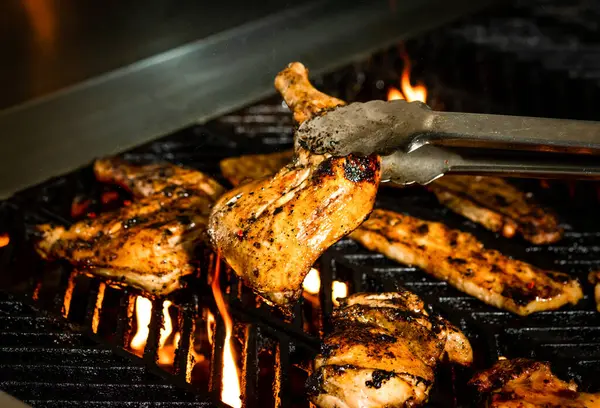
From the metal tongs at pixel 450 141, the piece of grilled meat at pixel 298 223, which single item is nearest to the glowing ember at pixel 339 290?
the piece of grilled meat at pixel 298 223

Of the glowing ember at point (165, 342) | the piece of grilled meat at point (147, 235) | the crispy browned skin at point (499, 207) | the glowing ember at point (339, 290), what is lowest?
the glowing ember at point (165, 342)

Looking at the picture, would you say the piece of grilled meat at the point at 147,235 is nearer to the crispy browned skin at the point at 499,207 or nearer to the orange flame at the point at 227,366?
the orange flame at the point at 227,366

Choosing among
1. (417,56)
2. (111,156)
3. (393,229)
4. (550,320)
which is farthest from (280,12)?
(550,320)

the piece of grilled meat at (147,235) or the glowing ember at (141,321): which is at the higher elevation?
the piece of grilled meat at (147,235)

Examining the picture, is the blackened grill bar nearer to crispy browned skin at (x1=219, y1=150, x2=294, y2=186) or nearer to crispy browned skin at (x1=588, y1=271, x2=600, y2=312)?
crispy browned skin at (x1=588, y1=271, x2=600, y2=312)

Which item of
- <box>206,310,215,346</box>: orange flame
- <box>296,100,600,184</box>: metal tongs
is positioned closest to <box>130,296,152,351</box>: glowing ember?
<box>206,310,215,346</box>: orange flame

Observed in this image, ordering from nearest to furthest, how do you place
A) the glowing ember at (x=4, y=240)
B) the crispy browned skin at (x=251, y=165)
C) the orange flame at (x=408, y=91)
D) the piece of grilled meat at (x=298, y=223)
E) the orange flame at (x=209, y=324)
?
1. the piece of grilled meat at (x=298, y=223)
2. the orange flame at (x=209, y=324)
3. the glowing ember at (x=4, y=240)
4. the crispy browned skin at (x=251, y=165)
5. the orange flame at (x=408, y=91)

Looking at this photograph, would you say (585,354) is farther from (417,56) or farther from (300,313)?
(417,56)
